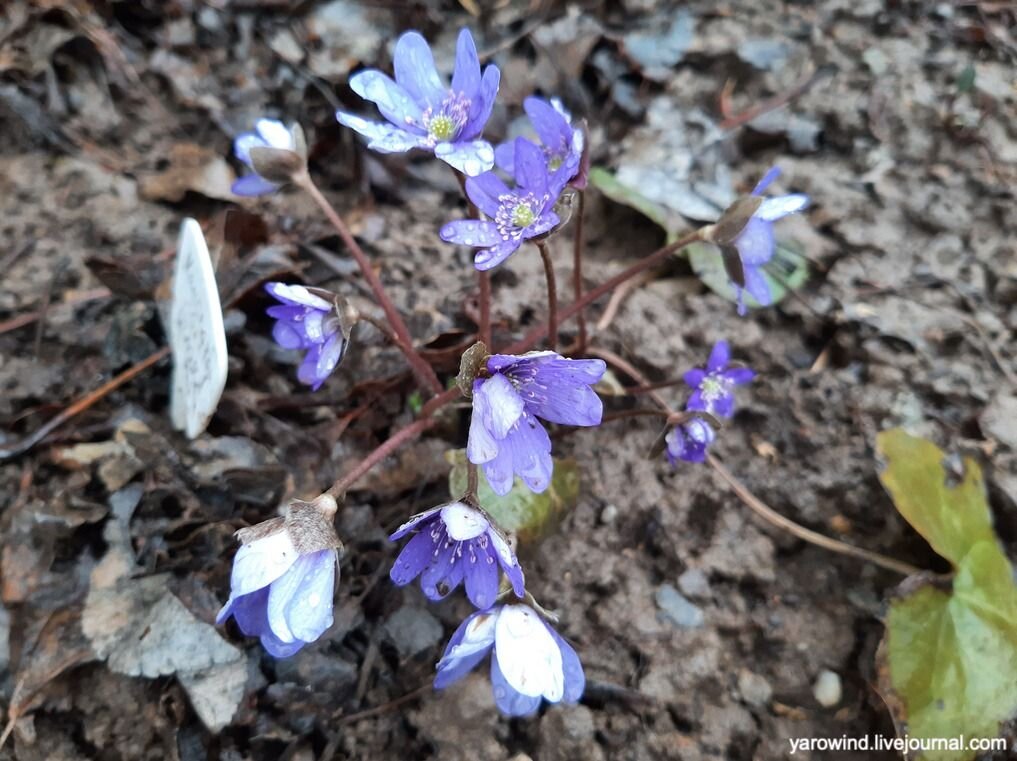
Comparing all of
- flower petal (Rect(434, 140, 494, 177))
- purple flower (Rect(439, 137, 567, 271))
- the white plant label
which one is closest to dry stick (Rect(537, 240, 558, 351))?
purple flower (Rect(439, 137, 567, 271))

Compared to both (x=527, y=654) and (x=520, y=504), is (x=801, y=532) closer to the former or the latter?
(x=520, y=504)

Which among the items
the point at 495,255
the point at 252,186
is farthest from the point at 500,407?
the point at 252,186

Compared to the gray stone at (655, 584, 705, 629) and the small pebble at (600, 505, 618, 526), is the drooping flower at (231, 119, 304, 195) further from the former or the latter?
the gray stone at (655, 584, 705, 629)

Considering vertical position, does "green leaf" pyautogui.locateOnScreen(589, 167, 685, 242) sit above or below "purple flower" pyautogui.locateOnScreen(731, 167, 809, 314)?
below

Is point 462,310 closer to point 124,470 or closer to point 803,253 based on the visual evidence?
point 124,470

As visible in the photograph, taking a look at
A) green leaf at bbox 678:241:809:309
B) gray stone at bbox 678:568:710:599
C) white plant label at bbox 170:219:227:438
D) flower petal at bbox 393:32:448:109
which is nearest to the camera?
white plant label at bbox 170:219:227:438

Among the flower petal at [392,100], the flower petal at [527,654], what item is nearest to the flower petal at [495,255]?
the flower petal at [392,100]

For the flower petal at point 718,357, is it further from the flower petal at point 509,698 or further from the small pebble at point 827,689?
the flower petal at point 509,698
